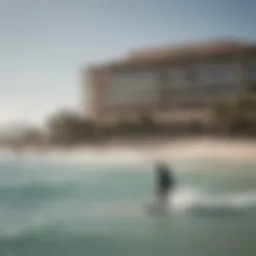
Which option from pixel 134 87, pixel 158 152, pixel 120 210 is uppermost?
pixel 134 87

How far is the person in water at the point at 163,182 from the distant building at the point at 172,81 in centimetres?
16

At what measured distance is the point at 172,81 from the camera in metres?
1.48

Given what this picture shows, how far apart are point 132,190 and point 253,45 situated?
1.93 feet

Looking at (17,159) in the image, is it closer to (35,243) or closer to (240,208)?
(35,243)

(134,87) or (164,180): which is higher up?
(134,87)

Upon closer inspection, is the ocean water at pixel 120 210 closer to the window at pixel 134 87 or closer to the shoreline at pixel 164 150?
the shoreline at pixel 164 150

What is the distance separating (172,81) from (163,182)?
32cm

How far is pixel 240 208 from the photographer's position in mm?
1421

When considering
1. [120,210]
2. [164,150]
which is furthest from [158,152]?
[120,210]

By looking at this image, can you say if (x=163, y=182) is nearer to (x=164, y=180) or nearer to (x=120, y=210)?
(x=164, y=180)

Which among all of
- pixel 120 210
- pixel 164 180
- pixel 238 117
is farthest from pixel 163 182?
pixel 238 117

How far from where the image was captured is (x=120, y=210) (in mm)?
1459

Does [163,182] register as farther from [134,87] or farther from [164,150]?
[134,87]

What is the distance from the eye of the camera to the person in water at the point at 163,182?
4.73 ft
